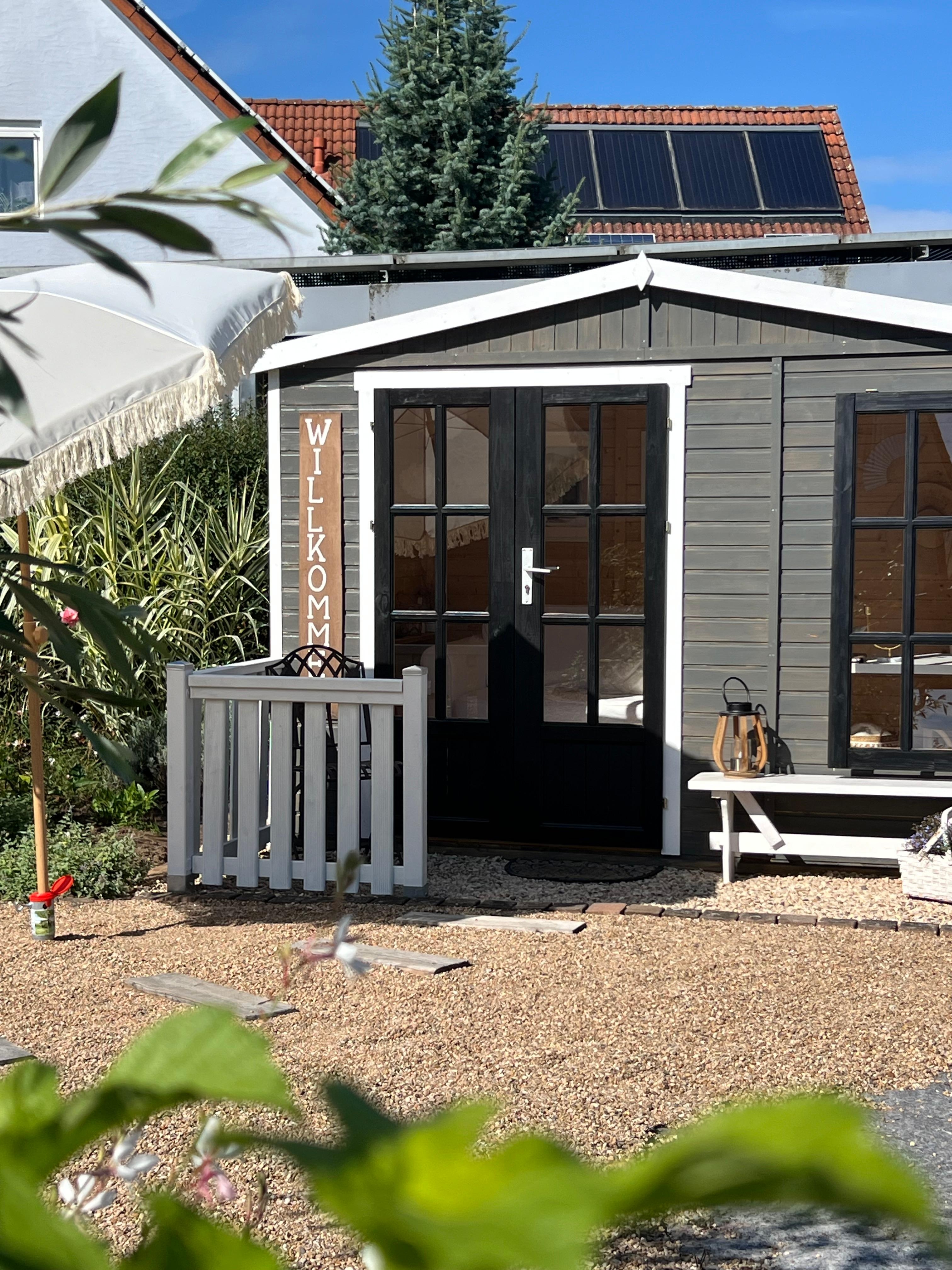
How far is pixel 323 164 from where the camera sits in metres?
16.1

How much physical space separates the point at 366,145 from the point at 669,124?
185 inches

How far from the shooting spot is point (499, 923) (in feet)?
16.1

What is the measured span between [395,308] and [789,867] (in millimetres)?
4315

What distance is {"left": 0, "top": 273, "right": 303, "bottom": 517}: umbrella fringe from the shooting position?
13.3 feet

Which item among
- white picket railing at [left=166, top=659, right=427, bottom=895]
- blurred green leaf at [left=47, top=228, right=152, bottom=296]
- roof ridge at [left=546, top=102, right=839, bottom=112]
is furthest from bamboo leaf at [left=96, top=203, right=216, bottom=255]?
roof ridge at [left=546, top=102, right=839, bottom=112]

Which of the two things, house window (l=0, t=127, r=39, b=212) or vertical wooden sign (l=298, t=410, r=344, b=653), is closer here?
vertical wooden sign (l=298, t=410, r=344, b=653)

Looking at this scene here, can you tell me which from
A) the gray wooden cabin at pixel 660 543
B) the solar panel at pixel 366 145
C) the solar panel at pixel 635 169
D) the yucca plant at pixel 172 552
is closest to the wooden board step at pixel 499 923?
the gray wooden cabin at pixel 660 543

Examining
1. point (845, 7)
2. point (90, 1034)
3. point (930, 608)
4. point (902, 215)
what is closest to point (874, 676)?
point (930, 608)

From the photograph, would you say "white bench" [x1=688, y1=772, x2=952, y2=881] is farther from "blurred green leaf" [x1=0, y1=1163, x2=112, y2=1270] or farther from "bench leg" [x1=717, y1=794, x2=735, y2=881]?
"blurred green leaf" [x1=0, y1=1163, x2=112, y2=1270]

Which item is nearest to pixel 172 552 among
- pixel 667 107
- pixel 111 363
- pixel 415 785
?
pixel 415 785

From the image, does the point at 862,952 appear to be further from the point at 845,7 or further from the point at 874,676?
the point at 845,7

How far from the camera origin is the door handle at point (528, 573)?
248 inches

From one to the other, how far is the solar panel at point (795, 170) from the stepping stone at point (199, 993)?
14.7m

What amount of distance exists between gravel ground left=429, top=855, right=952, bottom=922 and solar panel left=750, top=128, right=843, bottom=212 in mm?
12519
